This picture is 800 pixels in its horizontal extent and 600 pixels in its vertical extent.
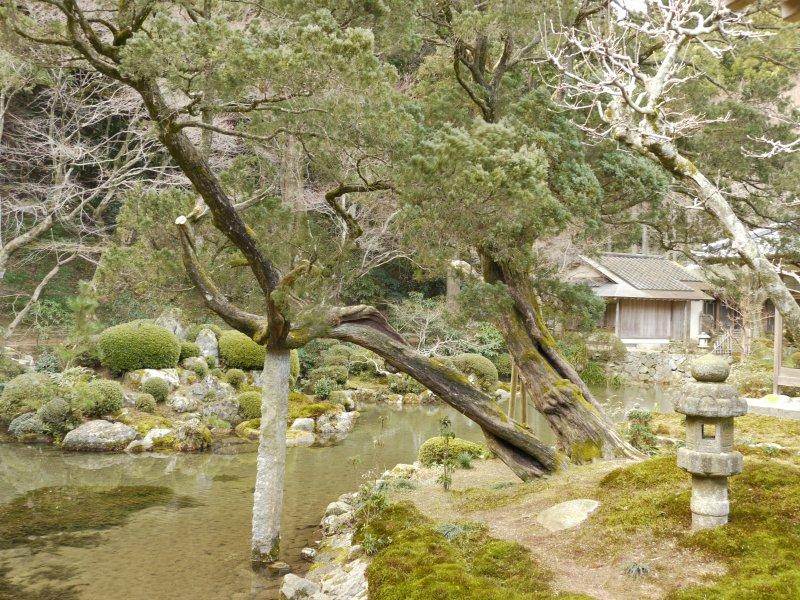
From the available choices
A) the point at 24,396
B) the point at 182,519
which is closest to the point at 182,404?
the point at 24,396

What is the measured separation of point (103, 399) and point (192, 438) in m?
2.01

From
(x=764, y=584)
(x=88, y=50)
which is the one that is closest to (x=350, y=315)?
(x=88, y=50)

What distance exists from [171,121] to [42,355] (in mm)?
11763

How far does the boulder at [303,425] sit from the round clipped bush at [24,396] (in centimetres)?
479

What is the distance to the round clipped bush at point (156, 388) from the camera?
13.9 metres

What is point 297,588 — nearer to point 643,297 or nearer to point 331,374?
point 331,374

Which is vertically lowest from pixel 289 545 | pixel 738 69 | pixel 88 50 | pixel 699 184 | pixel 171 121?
pixel 289 545

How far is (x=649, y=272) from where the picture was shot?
1027 inches

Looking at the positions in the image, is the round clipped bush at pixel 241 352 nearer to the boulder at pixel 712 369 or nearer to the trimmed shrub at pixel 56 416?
the trimmed shrub at pixel 56 416

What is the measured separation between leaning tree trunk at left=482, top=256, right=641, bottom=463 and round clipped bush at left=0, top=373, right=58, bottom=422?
9.39 meters

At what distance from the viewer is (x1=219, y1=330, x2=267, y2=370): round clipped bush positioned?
53.3 ft

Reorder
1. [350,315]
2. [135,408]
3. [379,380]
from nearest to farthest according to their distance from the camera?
1. [350,315]
2. [135,408]
3. [379,380]

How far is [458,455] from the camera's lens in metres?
10.2

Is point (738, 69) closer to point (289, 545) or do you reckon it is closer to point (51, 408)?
point (289, 545)
